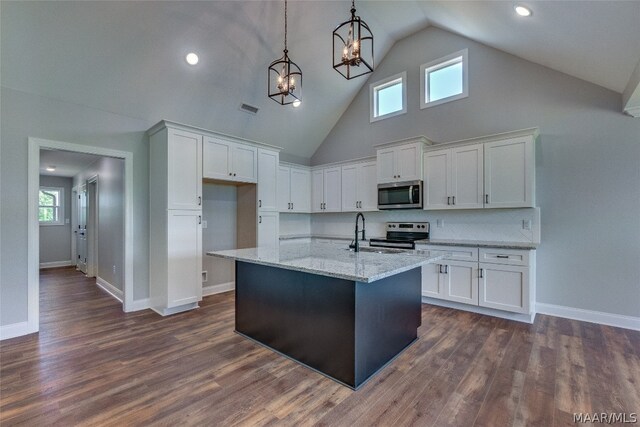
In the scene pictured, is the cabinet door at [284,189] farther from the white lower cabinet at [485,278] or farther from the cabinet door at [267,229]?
the white lower cabinet at [485,278]

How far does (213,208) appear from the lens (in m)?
4.98

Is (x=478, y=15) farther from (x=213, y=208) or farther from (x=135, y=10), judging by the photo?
(x=213, y=208)

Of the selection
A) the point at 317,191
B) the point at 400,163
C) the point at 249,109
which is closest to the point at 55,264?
the point at 249,109

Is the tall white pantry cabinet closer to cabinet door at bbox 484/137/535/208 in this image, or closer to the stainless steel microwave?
the stainless steel microwave

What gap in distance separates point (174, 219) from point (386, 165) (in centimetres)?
328

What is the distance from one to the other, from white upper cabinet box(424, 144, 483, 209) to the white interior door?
7102mm

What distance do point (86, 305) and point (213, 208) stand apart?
2.24m

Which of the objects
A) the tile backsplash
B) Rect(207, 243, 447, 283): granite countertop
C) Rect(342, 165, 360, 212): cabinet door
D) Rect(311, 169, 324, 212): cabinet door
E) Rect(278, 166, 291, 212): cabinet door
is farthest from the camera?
Rect(311, 169, 324, 212): cabinet door

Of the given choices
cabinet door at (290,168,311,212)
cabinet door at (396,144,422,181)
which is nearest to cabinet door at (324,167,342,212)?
cabinet door at (290,168,311,212)

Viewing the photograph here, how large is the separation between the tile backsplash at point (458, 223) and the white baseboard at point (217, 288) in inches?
57.1

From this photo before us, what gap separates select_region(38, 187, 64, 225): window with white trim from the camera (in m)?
7.47

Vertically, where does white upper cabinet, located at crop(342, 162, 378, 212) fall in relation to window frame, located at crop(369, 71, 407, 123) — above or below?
below

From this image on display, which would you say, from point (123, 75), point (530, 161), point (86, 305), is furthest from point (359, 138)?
point (86, 305)

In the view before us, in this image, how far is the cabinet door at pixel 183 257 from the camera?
12.6ft
